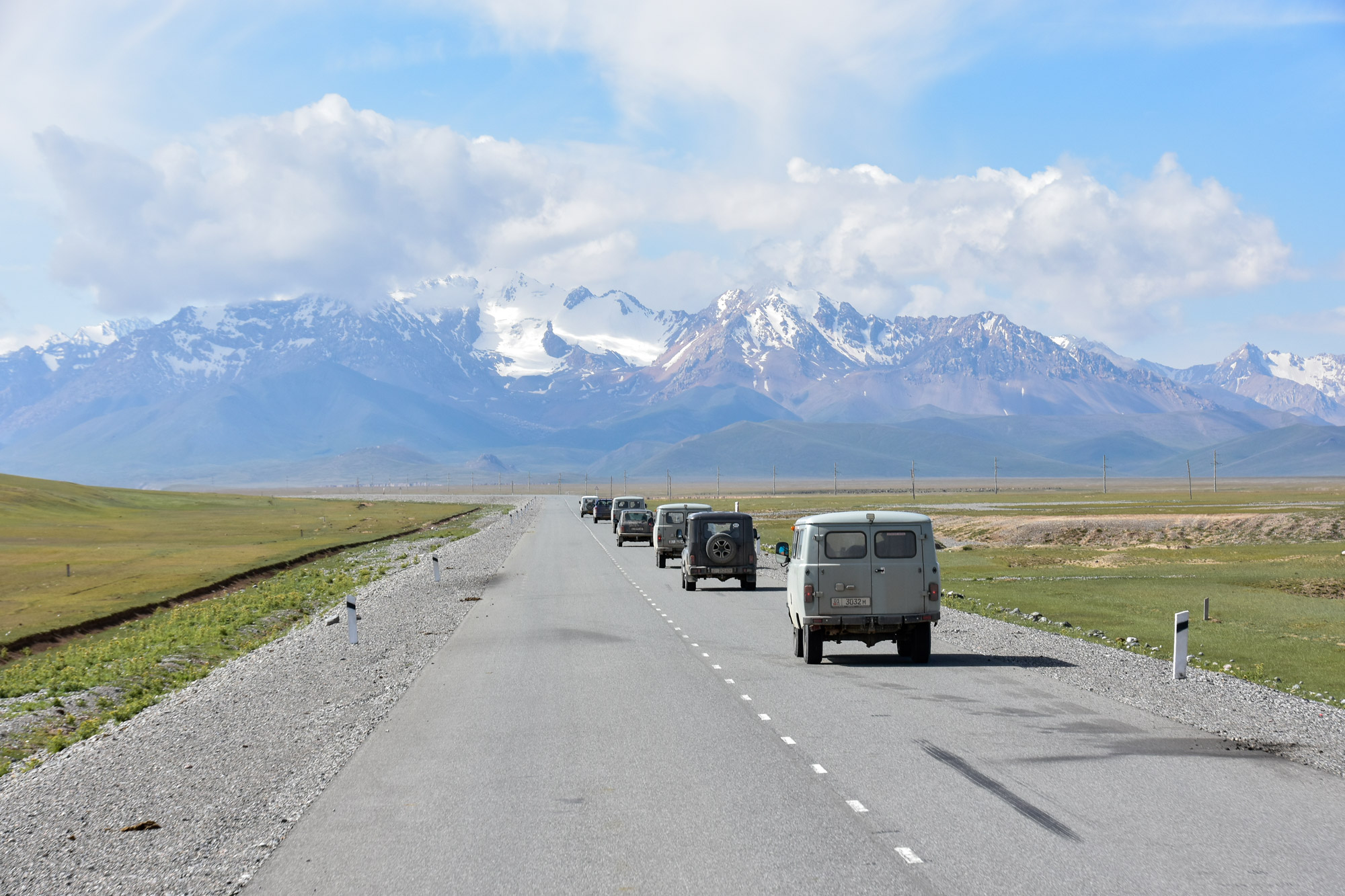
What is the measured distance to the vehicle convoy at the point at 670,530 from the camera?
→ 155ft

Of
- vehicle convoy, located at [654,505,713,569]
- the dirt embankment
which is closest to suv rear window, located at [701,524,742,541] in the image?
vehicle convoy, located at [654,505,713,569]

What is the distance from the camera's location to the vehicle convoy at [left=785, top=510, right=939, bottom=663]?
65.4ft

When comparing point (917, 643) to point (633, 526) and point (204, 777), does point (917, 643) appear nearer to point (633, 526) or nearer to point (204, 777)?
point (204, 777)

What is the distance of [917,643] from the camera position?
68.2 feet

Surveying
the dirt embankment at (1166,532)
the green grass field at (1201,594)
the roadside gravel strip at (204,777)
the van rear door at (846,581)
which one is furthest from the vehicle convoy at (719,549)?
the dirt embankment at (1166,532)

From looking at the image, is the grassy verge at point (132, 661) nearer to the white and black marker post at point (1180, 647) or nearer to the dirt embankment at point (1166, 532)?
the white and black marker post at point (1180, 647)

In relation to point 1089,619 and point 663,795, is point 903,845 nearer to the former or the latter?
point 663,795

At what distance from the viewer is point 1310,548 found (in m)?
54.2

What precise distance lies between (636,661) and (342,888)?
12.4m

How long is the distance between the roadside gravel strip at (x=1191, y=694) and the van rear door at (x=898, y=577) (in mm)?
2073

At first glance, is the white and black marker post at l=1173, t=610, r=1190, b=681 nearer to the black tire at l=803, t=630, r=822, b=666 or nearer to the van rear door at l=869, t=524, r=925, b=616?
the van rear door at l=869, t=524, r=925, b=616

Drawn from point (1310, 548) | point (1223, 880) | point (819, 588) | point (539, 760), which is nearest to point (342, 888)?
point (539, 760)

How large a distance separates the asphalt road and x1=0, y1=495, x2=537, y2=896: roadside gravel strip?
20.4 inches

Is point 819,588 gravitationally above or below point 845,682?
above
